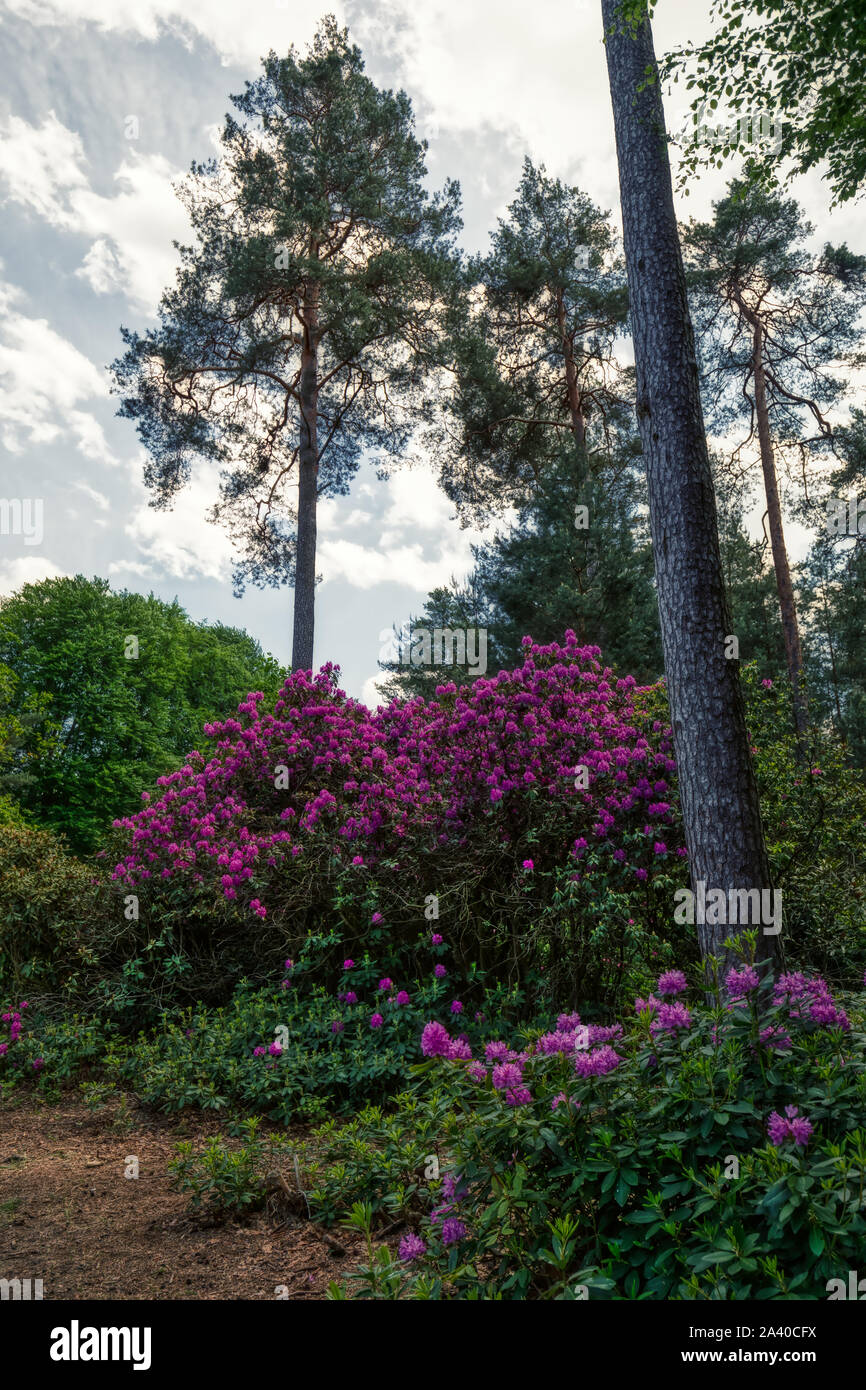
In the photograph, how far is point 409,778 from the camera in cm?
631

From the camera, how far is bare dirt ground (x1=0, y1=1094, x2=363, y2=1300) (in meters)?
3.06

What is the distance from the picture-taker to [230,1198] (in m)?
3.62

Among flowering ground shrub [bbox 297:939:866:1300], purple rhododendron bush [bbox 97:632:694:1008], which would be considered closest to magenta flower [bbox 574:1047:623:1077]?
flowering ground shrub [bbox 297:939:866:1300]

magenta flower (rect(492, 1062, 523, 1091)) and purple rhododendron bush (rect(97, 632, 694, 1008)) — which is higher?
purple rhododendron bush (rect(97, 632, 694, 1008))

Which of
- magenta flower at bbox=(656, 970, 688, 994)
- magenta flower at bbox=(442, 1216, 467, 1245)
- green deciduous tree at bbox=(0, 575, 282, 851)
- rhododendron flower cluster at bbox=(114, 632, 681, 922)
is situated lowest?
magenta flower at bbox=(442, 1216, 467, 1245)

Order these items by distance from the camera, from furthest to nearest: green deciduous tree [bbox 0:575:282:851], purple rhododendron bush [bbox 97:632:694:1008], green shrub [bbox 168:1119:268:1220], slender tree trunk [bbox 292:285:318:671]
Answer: green deciduous tree [bbox 0:575:282:851] < slender tree trunk [bbox 292:285:318:671] < purple rhododendron bush [bbox 97:632:694:1008] < green shrub [bbox 168:1119:268:1220]

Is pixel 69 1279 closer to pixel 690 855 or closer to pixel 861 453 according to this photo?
pixel 690 855

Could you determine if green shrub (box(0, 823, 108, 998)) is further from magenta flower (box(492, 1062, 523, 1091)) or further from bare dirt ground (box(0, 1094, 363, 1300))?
magenta flower (box(492, 1062, 523, 1091))

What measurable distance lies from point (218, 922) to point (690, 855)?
3.82 meters

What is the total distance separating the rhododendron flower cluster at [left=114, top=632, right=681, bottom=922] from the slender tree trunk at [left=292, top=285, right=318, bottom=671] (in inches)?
172

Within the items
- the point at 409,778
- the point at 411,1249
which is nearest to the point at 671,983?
the point at 411,1249

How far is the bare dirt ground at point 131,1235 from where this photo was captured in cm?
306

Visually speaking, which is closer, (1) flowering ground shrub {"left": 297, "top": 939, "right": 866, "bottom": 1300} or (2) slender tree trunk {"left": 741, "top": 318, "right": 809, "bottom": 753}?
(1) flowering ground shrub {"left": 297, "top": 939, "right": 866, "bottom": 1300}

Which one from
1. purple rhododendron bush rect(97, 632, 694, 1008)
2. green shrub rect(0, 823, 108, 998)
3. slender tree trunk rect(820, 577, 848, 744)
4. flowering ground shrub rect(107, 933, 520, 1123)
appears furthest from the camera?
slender tree trunk rect(820, 577, 848, 744)
